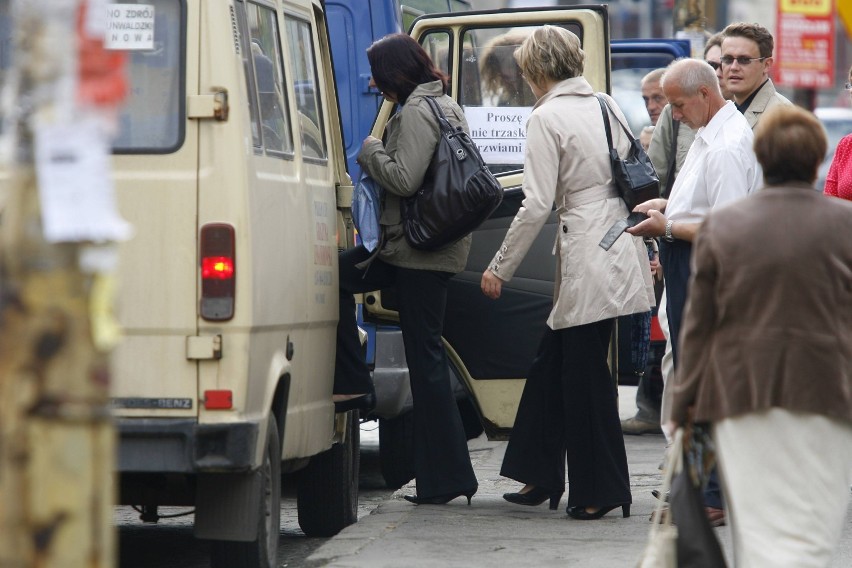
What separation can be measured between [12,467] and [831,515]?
2.23 meters

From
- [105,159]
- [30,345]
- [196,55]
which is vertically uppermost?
[196,55]

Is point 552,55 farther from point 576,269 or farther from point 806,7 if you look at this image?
point 806,7

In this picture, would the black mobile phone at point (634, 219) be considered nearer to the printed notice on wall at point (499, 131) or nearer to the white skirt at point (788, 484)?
the printed notice on wall at point (499, 131)

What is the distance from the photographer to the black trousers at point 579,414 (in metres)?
7.13

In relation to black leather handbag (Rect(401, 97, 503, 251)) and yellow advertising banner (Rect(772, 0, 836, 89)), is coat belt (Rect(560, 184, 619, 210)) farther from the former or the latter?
yellow advertising banner (Rect(772, 0, 836, 89))

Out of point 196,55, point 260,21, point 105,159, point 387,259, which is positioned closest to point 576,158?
point 387,259

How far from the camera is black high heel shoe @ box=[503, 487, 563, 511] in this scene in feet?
24.6

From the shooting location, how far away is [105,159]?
3.02m

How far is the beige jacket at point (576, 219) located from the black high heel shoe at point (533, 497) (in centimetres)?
83

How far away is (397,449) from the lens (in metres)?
8.98

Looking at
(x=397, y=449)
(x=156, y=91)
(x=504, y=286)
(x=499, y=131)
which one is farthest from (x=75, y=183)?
(x=397, y=449)

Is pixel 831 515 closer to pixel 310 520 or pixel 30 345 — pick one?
pixel 30 345

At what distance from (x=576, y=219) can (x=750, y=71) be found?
1053mm

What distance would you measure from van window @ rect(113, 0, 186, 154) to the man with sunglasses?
2.87 metres
